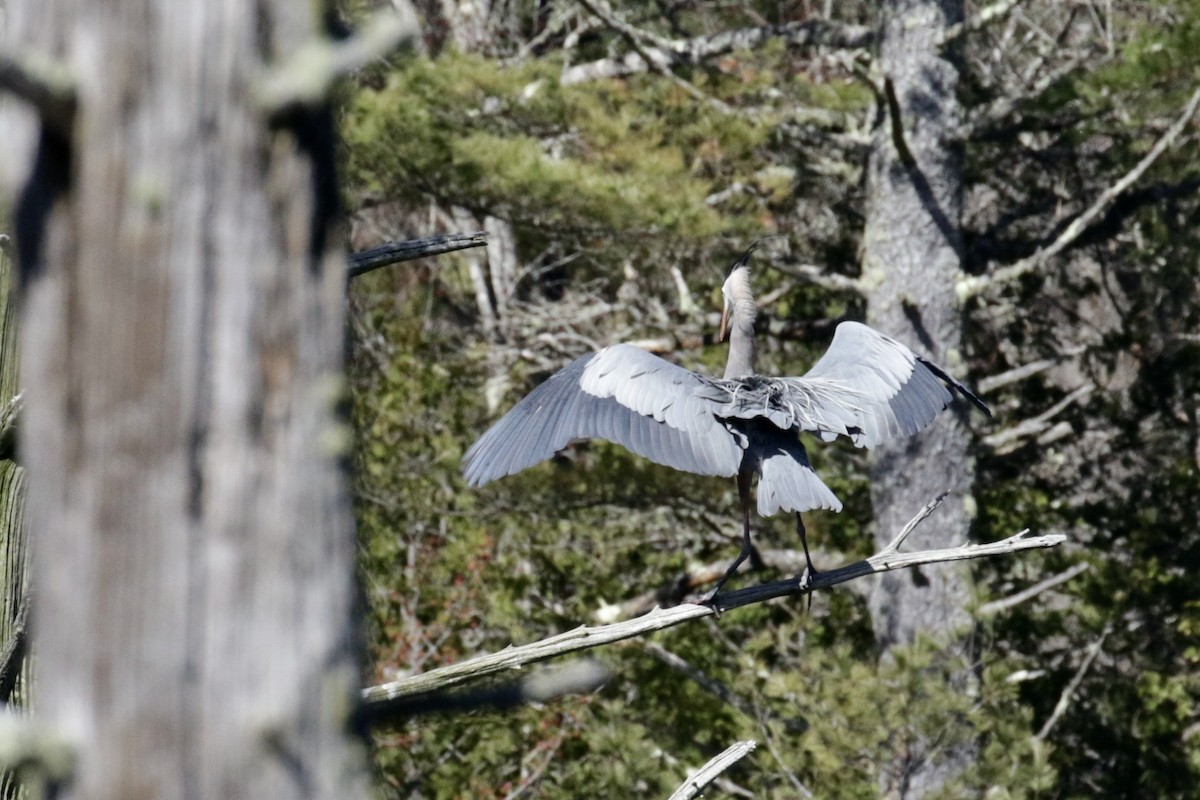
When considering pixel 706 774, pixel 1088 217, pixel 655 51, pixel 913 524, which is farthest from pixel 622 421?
pixel 655 51

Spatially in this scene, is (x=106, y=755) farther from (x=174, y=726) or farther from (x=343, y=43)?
(x=343, y=43)

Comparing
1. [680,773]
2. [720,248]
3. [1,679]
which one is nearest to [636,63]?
[720,248]

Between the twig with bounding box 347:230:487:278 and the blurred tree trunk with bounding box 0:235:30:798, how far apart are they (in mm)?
862

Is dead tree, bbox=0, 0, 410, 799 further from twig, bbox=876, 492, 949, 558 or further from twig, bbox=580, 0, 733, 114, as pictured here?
twig, bbox=580, 0, 733, 114

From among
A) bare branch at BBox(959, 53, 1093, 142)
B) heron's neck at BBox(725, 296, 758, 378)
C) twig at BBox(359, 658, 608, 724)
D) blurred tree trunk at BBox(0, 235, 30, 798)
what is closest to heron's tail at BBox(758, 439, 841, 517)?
heron's neck at BBox(725, 296, 758, 378)

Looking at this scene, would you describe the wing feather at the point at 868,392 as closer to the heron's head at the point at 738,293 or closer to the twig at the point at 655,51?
the heron's head at the point at 738,293

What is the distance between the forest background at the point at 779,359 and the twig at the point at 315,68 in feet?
20.4

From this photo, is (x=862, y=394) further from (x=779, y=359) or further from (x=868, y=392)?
(x=779, y=359)

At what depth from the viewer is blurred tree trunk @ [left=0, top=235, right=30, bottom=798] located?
299 cm


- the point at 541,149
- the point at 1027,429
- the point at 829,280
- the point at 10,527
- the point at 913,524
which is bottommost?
the point at 1027,429

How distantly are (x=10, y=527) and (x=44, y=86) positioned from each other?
1.94m

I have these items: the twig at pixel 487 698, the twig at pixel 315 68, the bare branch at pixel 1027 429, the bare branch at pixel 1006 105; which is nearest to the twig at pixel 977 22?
the bare branch at pixel 1006 105

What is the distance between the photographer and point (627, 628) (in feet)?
9.75

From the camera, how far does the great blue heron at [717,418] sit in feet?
14.0
